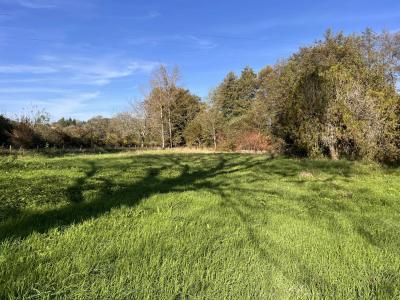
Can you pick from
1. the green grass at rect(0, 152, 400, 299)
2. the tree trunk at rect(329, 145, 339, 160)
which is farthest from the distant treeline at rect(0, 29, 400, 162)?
the green grass at rect(0, 152, 400, 299)

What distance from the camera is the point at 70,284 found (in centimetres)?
290

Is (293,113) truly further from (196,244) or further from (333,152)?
(196,244)

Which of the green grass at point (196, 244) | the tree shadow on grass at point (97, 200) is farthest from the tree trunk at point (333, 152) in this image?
the green grass at point (196, 244)

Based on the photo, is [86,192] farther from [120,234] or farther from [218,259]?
[218,259]

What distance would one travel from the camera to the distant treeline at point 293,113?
15.2m

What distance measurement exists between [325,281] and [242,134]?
35.6 meters

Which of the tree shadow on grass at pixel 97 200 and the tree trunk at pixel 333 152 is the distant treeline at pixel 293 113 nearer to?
the tree trunk at pixel 333 152

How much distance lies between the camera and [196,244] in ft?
13.2

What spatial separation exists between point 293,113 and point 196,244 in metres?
15.6

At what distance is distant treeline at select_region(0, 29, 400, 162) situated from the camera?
49.9ft

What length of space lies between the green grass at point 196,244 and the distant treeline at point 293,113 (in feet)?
27.7

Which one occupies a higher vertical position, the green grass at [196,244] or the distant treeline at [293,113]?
the distant treeline at [293,113]

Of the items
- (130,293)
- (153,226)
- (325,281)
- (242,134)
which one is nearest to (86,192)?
(153,226)

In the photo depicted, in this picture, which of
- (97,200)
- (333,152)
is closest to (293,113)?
(333,152)
